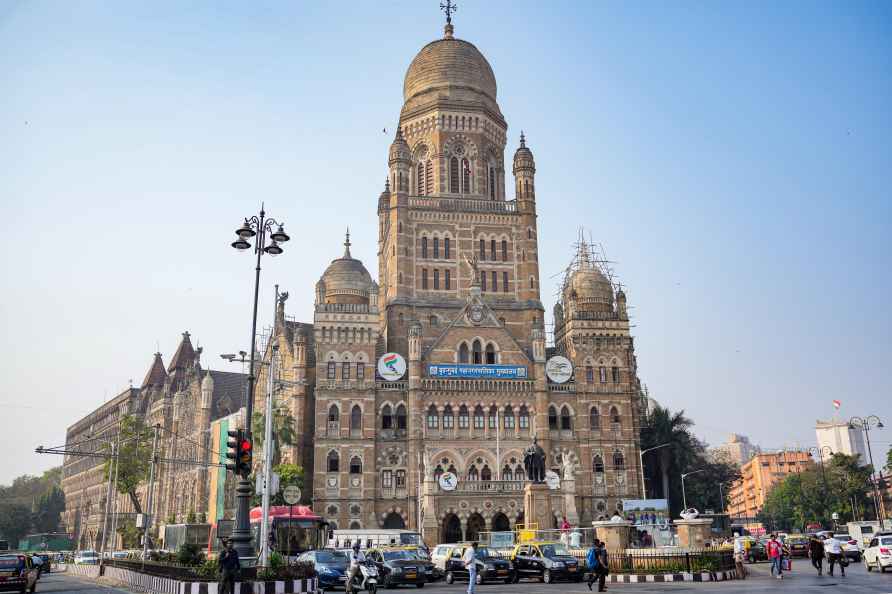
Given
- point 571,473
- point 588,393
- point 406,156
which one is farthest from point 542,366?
point 406,156

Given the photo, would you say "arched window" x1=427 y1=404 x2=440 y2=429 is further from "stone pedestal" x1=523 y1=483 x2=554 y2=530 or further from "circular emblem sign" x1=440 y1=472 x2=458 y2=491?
"stone pedestal" x1=523 y1=483 x2=554 y2=530

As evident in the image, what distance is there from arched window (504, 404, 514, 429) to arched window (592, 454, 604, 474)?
734cm

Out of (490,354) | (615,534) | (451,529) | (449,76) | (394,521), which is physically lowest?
(615,534)

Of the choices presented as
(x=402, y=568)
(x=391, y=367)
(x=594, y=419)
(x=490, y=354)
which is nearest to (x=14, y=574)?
(x=402, y=568)

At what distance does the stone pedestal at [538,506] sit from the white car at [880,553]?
17.6 meters

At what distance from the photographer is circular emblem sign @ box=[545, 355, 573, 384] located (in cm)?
6612

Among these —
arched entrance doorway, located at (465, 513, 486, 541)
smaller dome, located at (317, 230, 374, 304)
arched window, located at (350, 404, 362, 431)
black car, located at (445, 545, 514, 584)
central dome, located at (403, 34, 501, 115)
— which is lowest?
black car, located at (445, 545, 514, 584)

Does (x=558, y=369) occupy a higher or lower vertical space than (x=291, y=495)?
higher

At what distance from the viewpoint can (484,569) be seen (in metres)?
32.8

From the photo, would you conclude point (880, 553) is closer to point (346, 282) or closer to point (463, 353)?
point (463, 353)

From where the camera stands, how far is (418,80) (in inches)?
3019

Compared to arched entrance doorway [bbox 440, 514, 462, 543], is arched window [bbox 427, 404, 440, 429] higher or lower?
higher

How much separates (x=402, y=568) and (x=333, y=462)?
3090cm

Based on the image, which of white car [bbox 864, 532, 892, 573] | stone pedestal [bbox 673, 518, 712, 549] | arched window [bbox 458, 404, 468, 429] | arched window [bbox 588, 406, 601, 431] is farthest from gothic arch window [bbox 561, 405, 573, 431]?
white car [bbox 864, 532, 892, 573]
